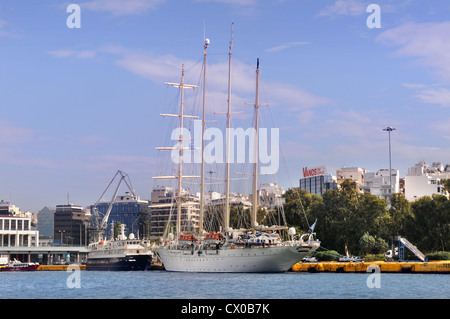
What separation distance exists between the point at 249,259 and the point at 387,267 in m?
20.6

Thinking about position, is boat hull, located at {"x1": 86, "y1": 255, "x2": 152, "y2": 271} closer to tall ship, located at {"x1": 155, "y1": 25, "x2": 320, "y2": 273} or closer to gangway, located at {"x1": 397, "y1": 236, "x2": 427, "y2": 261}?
tall ship, located at {"x1": 155, "y1": 25, "x2": 320, "y2": 273}

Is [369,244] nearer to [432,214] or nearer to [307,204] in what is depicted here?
[432,214]

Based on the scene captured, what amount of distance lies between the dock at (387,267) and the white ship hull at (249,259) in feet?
13.7

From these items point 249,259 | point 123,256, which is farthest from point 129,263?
point 249,259

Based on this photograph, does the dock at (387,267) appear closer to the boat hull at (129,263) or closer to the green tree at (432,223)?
the green tree at (432,223)

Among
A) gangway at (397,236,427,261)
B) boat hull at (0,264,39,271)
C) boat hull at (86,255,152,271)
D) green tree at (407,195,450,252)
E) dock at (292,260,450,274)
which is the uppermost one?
green tree at (407,195,450,252)

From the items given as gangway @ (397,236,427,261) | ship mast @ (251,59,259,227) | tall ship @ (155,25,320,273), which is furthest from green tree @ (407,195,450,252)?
ship mast @ (251,59,259,227)

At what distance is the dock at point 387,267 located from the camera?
87881 mm

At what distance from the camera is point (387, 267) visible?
93.9 metres

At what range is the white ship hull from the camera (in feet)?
314

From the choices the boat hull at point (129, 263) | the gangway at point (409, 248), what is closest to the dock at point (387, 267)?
the gangway at point (409, 248)

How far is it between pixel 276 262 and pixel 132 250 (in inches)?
1545

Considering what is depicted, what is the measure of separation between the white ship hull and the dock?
13.7 feet
